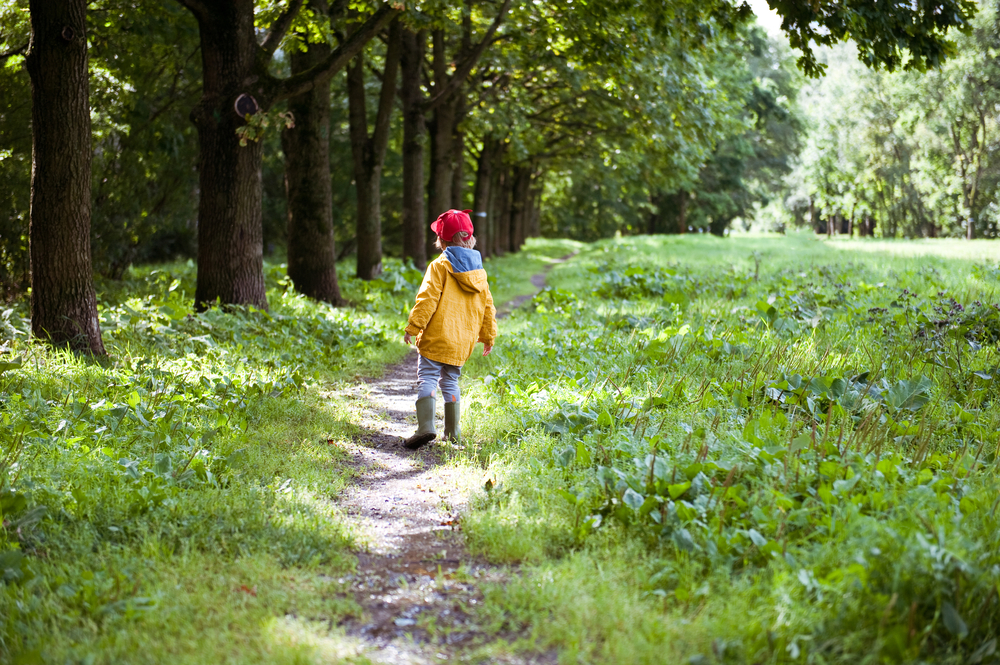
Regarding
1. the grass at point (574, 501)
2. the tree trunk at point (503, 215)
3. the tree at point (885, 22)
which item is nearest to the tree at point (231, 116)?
the grass at point (574, 501)

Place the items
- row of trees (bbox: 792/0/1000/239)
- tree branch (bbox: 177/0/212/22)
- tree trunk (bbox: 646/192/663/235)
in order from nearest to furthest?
tree branch (bbox: 177/0/212/22), row of trees (bbox: 792/0/1000/239), tree trunk (bbox: 646/192/663/235)

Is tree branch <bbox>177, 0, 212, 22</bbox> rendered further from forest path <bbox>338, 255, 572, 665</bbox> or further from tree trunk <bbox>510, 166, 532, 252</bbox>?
tree trunk <bbox>510, 166, 532, 252</bbox>

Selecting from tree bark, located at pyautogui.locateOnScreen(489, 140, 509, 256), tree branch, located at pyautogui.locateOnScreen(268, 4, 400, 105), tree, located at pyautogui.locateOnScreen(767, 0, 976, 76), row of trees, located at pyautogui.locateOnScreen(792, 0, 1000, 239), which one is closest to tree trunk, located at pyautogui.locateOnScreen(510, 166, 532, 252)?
tree bark, located at pyautogui.locateOnScreen(489, 140, 509, 256)

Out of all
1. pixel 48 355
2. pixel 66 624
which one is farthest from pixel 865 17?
pixel 48 355

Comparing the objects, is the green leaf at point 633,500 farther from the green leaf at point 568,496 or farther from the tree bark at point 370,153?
the tree bark at point 370,153

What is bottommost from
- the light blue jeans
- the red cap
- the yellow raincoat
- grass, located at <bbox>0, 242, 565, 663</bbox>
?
grass, located at <bbox>0, 242, 565, 663</bbox>

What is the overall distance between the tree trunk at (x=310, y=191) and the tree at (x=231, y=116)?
2250 millimetres

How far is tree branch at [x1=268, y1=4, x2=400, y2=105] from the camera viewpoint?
8922 millimetres

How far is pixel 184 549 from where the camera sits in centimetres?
345

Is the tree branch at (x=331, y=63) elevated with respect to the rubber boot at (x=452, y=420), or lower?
elevated

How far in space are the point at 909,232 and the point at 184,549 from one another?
66.0 metres

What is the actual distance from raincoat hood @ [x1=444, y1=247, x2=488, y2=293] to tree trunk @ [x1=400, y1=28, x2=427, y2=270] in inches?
436

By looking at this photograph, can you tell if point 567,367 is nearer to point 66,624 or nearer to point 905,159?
point 66,624

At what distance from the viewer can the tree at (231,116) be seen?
884cm
